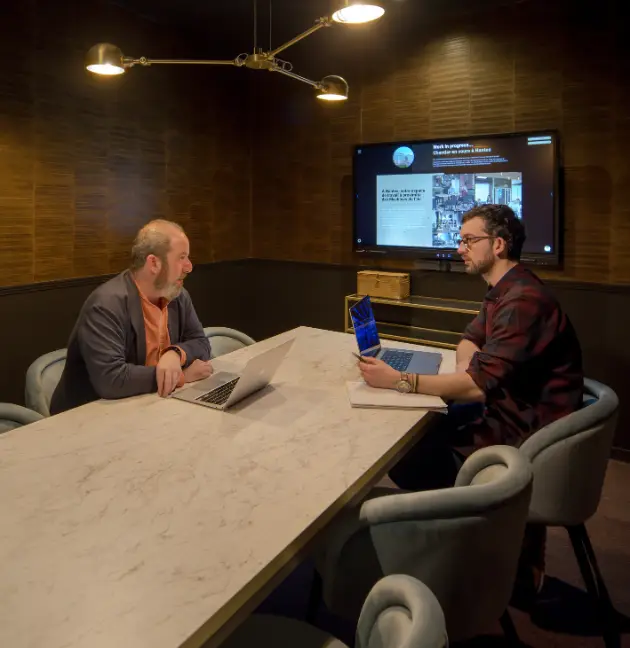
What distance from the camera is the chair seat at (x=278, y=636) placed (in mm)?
1147

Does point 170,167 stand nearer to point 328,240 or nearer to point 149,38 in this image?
point 149,38

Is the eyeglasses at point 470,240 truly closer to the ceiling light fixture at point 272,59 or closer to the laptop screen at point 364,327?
the laptop screen at point 364,327

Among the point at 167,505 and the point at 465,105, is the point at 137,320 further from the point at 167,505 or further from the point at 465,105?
the point at 465,105

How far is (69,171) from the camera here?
3.80 m

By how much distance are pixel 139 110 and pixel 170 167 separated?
474 mm

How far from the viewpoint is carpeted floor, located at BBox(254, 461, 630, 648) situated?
204 cm

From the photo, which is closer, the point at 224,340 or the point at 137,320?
the point at 137,320

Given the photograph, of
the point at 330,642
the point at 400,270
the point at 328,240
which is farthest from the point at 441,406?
the point at 328,240

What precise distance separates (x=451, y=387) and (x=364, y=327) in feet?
1.49

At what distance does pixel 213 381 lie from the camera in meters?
2.03

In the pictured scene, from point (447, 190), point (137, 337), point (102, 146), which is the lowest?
point (137, 337)

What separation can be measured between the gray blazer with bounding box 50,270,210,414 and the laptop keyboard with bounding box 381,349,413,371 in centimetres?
73

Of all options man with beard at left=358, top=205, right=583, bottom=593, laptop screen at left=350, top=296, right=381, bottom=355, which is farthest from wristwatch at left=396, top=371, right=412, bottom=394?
laptop screen at left=350, top=296, right=381, bottom=355

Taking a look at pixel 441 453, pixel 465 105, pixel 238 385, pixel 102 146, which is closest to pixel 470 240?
pixel 441 453
